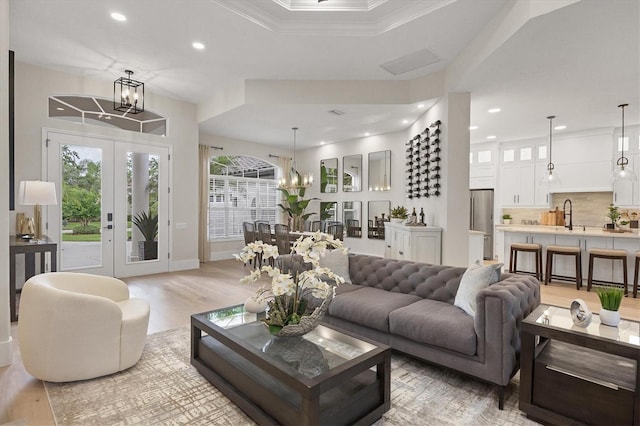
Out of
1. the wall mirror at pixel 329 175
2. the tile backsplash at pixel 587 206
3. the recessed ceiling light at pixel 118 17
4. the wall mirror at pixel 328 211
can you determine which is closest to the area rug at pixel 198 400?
the recessed ceiling light at pixel 118 17

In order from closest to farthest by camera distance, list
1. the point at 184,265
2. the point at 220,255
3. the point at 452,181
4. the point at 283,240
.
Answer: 1. the point at 452,181
2. the point at 283,240
3. the point at 184,265
4. the point at 220,255

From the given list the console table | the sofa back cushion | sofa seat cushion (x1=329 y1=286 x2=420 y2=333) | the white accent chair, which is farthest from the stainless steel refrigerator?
the console table

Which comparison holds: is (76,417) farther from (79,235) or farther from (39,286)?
(79,235)

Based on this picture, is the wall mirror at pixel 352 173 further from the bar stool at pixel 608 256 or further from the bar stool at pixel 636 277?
the bar stool at pixel 636 277

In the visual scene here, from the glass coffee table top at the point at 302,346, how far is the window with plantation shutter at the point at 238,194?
20.4ft

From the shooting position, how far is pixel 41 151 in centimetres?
522

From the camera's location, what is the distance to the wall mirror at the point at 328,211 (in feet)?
29.8

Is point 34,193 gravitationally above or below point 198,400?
above

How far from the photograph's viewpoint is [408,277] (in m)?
3.42

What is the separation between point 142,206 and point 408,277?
5357mm

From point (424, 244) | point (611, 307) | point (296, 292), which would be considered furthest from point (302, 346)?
point (424, 244)

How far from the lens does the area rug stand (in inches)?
81.9

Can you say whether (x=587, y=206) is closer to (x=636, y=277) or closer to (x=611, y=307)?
(x=636, y=277)

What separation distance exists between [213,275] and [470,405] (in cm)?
520
